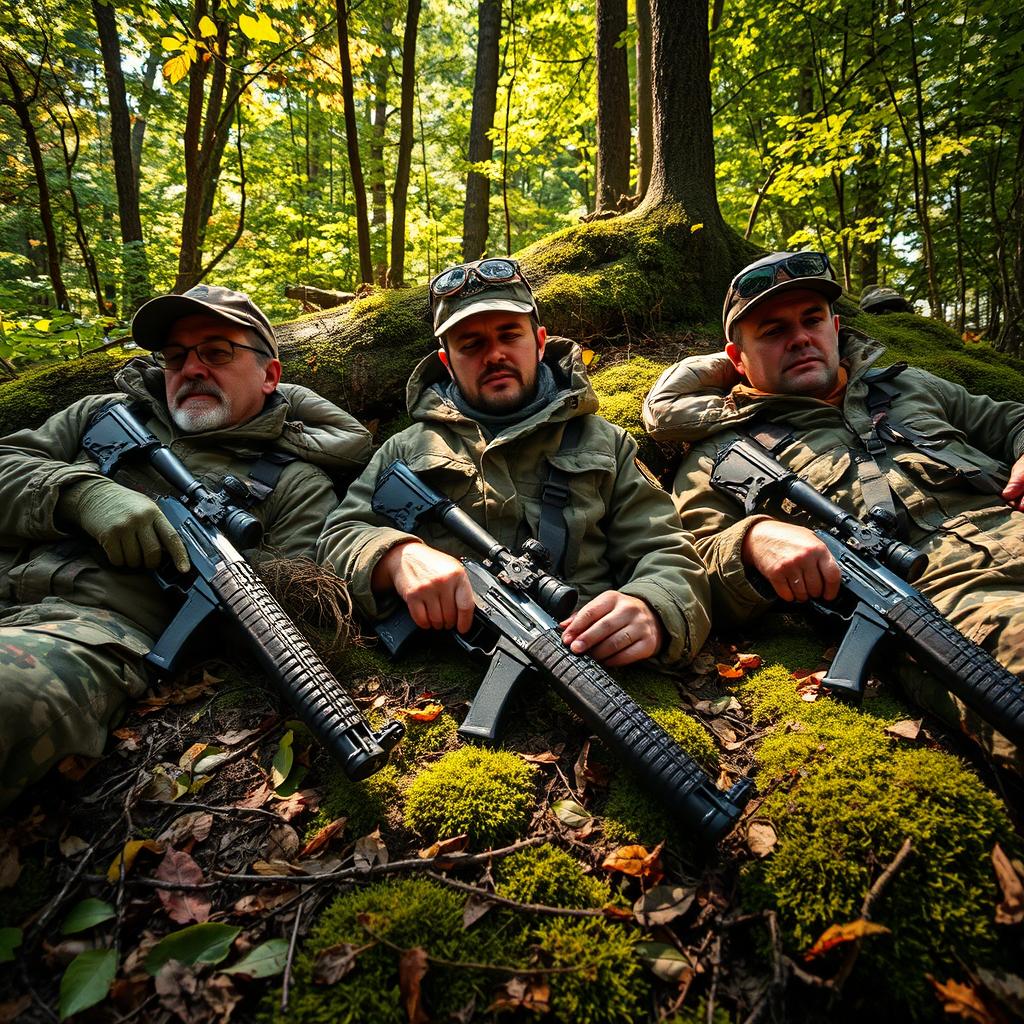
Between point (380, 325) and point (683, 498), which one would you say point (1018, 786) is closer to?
point (683, 498)

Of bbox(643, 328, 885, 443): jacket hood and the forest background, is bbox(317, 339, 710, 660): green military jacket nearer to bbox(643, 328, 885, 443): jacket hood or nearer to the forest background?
bbox(643, 328, 885, 443): jacket hood

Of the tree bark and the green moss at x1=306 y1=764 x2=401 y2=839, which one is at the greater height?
the tree bark

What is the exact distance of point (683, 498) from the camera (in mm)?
3822

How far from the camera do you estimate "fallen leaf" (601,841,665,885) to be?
1.92 meters

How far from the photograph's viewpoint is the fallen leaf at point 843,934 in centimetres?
163

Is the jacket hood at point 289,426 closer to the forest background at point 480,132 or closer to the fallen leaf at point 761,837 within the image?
the forest background at point 480,132

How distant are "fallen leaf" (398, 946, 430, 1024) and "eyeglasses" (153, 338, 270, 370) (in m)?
3.49

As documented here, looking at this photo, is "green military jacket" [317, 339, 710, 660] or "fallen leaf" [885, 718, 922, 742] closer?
"fallen leaf" [885, 718, 922, 742]

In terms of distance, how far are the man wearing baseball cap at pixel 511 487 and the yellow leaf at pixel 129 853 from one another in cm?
133

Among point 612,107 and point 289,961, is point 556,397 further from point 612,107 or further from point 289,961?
point 612,107

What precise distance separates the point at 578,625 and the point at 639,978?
1268mm

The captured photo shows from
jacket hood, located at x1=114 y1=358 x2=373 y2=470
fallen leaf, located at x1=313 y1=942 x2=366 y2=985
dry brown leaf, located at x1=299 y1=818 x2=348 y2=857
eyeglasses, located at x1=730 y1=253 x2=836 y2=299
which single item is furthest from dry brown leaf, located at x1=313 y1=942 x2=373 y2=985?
eyeglasses, located at x1=730 y1=253 x2=836 y2=299

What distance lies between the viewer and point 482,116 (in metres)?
10.9

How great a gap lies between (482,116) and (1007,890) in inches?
510
